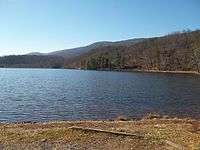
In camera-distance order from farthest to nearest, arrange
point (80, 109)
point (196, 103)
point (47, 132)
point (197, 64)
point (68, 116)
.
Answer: point (197, 64)
point (196, 103)
point (80, 109)
point (68, 116)
point (47, 132)

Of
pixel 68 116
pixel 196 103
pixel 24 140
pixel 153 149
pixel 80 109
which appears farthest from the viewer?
pixel 196 103

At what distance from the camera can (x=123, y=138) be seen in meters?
19.7

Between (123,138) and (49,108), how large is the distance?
27479 mm

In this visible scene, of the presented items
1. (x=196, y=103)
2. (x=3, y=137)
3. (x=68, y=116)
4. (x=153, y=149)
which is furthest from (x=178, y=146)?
(x=196, y=103)

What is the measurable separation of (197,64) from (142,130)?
520ft

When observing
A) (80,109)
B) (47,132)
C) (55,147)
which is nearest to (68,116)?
(80,109)

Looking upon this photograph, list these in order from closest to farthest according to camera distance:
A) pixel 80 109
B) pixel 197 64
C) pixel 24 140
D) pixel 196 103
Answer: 1. pixel 24 140
2. pixel 80 109
3. pixel 196 103
4. pixel 197 64

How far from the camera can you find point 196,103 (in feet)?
174

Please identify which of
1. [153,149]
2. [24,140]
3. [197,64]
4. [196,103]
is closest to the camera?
[153,149]

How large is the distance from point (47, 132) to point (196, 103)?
35756 millimetres

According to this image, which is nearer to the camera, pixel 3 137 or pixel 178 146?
pixel 178 146

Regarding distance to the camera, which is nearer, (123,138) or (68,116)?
(123,138)

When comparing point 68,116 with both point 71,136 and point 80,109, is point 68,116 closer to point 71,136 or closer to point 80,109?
point 80,109

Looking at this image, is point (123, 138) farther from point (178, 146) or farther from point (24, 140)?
point (24, 140)
